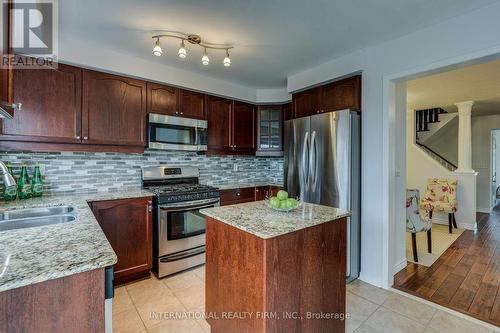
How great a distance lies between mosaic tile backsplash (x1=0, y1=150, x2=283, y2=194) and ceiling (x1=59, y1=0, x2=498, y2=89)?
3.94ft

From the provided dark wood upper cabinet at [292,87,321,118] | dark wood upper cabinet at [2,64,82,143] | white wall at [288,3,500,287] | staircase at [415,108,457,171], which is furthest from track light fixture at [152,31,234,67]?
staircase at [415,108,457,171]

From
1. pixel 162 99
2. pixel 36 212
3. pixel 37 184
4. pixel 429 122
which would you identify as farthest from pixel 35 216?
pixel 429 122

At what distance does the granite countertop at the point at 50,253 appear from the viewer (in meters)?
0.77

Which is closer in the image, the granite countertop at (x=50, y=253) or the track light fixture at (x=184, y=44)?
the granite countertop at (x=50, y=253)

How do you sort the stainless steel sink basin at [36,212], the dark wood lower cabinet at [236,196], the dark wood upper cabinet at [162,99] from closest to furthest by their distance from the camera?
Result: the stainless steel sink basin at [36,212]
the dark wood upper cabinet at [162,99]
the dark wood lower cabinet at [236,196]

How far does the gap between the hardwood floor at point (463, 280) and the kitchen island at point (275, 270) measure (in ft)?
4.26

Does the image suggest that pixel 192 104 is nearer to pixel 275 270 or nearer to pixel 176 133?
pixel 176 133

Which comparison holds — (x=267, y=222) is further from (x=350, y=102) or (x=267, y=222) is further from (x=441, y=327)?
(x=350, y=102)

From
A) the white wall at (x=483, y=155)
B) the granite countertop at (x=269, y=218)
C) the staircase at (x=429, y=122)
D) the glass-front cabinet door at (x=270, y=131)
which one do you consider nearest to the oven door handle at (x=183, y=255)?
the granite countertop at (x=269, y=218)

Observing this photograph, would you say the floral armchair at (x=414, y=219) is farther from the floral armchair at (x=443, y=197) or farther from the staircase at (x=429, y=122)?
the staircase at (x=429, y=122)

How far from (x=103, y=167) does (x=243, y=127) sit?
200cm

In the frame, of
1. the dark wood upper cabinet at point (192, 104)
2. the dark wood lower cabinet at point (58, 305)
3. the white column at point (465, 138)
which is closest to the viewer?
the dark wood lower cabinet at point (58, 305)

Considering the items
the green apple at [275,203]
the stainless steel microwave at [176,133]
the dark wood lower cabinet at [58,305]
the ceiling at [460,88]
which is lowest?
the dark wood lower cabinet at [58,305]

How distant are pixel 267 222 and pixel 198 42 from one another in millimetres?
1929
